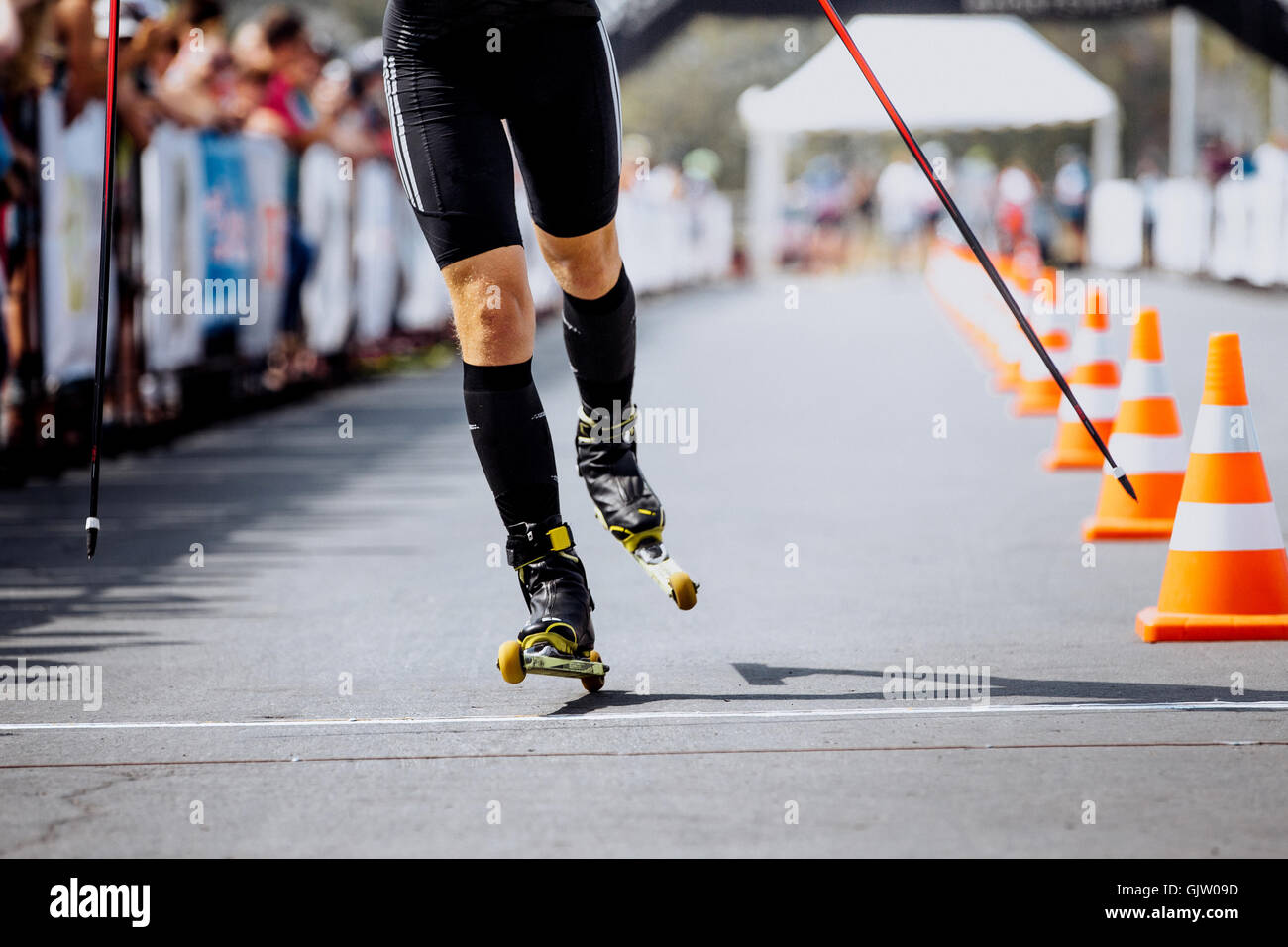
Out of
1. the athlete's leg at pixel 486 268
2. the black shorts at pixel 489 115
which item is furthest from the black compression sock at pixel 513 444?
the black shorts at pixel 489 115

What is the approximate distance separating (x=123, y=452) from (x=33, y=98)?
208cm

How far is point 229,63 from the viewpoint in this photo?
13172 mm

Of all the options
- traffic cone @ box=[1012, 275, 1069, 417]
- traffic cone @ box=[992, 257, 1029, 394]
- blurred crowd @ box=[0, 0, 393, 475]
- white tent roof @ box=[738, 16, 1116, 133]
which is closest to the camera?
blurred crowd @ box=[0, 0, 393, 475]

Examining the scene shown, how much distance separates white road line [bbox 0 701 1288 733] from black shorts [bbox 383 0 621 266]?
3.24 feet

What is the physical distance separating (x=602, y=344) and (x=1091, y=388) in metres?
4.87

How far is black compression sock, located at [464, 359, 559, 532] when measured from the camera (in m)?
Result: 4.82

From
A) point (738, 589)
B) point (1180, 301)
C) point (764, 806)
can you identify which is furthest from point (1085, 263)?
point (764, 806)

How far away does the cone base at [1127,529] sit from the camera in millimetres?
7617

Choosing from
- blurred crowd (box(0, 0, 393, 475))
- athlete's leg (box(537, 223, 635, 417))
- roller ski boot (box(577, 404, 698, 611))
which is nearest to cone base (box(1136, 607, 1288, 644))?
roller ski boot (box(577, 404, 698, 611))

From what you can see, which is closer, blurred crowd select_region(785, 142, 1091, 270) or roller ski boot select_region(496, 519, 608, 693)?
roller ski boot select_region(496, 519, 608, 693)

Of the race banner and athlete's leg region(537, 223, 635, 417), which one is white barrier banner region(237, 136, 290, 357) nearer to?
the race banner

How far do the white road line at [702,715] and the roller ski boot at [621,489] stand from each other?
56cm
